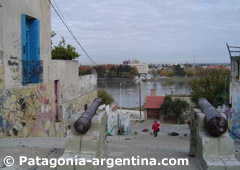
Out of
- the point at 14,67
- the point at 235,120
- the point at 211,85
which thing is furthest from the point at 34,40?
the point at 211,85

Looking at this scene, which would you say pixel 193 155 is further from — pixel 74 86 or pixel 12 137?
pixel 74 86

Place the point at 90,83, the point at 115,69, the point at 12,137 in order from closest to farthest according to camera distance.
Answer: the point at 12,137
the point at 90,83
the point at 115,69

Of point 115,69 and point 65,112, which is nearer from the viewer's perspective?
point 65,112

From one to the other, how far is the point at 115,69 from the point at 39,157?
69.7 metres

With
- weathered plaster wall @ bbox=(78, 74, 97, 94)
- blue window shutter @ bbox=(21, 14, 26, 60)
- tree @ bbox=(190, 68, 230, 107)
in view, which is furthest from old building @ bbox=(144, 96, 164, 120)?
blue window shutter @ bbox=(21, 14, 26, 60)

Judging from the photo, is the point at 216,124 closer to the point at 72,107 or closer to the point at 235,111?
the point at 235,111

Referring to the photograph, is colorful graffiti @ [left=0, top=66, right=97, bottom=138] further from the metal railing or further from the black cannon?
the black cannon

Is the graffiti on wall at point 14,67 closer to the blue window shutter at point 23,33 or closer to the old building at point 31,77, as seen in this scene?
the old building at point 31,77

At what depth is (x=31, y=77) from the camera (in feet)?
34.6

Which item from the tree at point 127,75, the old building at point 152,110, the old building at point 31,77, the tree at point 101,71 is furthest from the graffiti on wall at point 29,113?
the tree at point 127,75

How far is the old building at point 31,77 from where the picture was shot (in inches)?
340

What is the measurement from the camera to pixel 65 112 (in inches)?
523

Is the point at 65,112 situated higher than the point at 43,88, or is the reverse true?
the point at 43,88

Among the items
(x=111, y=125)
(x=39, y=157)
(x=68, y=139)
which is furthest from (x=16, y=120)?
(x=111, y=125)
